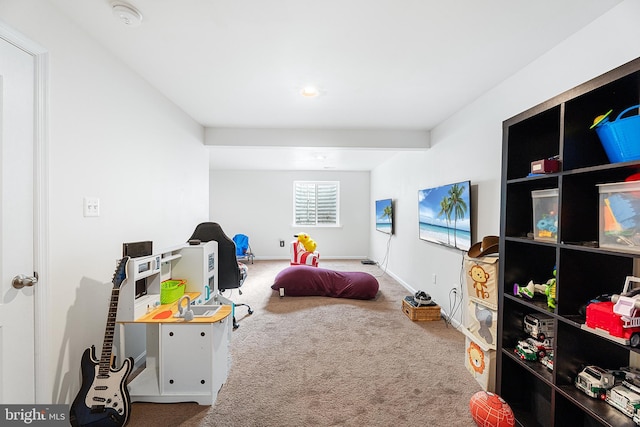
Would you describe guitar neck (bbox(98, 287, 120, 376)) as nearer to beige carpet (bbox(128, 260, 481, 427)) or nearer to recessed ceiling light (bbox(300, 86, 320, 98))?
beige carpet (bbox(128, 260, 481, 427))

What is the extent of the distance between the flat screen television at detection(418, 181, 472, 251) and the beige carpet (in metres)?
0.99

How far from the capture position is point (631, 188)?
1120 mm

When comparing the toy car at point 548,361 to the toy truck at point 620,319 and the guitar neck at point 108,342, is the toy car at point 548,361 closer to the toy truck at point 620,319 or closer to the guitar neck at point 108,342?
the toy truck at point 620,319

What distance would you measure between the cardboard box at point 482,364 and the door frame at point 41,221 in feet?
8.87

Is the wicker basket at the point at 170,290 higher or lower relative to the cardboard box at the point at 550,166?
lower

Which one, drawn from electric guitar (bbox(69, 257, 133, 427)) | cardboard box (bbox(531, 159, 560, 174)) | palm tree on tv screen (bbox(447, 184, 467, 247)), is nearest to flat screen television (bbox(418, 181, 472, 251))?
palm tree on tv screen (bbox(447, 184, 467, 247))

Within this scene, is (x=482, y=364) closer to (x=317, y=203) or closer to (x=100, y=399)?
(x=100, y=399)

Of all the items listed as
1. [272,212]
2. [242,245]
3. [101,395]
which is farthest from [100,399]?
[272,212]

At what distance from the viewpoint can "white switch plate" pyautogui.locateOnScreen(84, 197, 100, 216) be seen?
5.74ft

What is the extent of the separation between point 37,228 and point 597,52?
3.15 m

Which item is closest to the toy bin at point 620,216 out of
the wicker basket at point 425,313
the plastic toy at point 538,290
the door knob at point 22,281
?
the plastic toy at point 538,290

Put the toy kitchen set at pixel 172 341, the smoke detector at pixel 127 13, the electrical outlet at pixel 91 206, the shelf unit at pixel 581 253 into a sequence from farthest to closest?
1. the toy kitchen set at pixel 172 341
2. the electrical outlet at pixel 91 206
3. the smoke detector at pixel 127 13
4. the shelf unit at pixel 581 253

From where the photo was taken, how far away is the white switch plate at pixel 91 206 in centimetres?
175

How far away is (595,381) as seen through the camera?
1.30 meters
